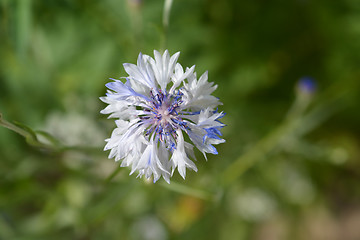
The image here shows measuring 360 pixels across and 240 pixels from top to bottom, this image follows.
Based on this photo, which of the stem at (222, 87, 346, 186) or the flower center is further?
the stem at (222, 87, 346, 186)

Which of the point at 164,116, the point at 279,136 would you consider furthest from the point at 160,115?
the point at 279,136

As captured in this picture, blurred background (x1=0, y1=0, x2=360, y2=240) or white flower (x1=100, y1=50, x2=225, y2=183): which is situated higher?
blurred background (x1=0, y1=0, x2=360, y2=240)

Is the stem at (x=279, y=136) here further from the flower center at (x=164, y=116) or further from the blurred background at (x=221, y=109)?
the flower center at (x=164, y=116)

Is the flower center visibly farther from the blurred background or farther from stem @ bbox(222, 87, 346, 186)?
stem @ bbox(222, 87, 346, 186)

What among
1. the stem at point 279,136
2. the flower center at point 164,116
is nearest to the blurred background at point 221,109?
the stem at point 279,136

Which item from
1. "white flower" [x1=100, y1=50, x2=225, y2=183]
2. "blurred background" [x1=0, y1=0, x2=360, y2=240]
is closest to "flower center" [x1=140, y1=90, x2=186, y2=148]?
"white flower" [x1=100, y1=50, x2=225, y2=183]
